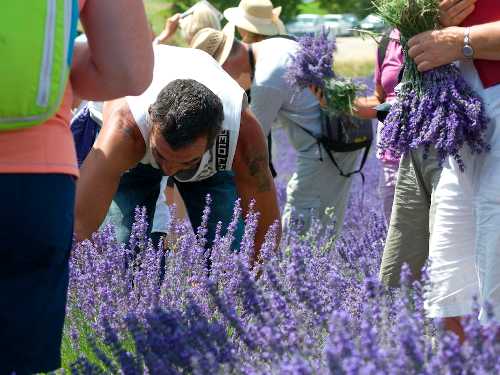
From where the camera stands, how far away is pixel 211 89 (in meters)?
3.66

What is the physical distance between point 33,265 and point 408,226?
1.66m

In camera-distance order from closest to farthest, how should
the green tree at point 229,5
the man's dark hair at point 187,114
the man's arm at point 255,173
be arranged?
the man's dark hair at point 187,114
the man's arm at point 255,173
the green tree at point 229,5

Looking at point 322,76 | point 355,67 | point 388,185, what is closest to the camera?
point 388,185

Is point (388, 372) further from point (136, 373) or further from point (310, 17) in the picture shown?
point (310, 17)

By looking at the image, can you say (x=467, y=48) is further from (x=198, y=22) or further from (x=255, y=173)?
(x=198, y=22)

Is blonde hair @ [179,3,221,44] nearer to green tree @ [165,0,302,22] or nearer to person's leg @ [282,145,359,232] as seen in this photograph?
person's leg @ [282,145,359,232]

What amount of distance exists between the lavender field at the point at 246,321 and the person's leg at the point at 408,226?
0.33 ft

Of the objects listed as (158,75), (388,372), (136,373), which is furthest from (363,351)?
(158,75)

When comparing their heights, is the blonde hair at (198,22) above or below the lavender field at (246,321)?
above

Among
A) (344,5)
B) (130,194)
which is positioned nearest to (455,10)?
(130,194)

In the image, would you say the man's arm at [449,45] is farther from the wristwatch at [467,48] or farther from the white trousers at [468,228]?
the white trousers at [468,228]

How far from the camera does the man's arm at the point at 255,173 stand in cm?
378

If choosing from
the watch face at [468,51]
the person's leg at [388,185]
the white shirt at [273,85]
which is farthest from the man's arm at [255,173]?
the white shirt at [273,85]

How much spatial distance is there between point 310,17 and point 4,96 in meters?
36.0
